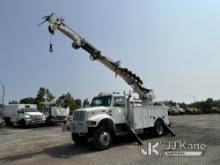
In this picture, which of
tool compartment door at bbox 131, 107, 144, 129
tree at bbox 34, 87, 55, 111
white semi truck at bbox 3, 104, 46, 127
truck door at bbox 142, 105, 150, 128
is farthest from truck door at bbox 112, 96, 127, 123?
tree at bbox 34, 87, 55, 111

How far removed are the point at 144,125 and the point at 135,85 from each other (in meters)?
3.07

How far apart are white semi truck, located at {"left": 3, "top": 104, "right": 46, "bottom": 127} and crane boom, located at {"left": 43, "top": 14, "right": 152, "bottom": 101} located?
16.2 m

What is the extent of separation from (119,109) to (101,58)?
3.92 metres

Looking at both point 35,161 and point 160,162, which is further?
point 35,161

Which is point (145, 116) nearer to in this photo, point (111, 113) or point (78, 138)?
point (111, 113)

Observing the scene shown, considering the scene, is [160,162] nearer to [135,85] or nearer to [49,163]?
[49,163]

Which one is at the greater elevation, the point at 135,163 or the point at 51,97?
the point at 51,97

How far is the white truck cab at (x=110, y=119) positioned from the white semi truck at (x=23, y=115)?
17.2 meters

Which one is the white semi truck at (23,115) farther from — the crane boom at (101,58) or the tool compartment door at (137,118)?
the tool compartment door at (137,118)

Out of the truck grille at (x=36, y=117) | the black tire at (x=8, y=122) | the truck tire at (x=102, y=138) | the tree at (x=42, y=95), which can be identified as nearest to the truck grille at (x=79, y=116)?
the truck tire at (x=102, y=138)

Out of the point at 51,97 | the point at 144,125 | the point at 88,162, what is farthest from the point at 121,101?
the point at 51,97

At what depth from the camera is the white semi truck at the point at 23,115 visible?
32.3m

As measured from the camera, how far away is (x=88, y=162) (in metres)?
11.6

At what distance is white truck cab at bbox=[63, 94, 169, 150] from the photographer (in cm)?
1430
